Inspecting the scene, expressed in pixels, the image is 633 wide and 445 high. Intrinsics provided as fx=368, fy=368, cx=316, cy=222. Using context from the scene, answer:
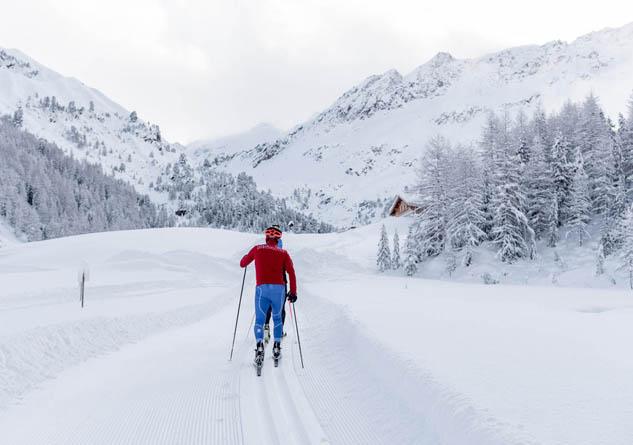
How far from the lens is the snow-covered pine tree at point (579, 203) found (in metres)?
31.5

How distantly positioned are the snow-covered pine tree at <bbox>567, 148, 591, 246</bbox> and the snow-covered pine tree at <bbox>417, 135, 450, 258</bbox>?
10629mm

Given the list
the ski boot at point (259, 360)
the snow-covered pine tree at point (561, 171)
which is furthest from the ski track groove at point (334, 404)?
the snow-covered pine tree at point (561, 171)

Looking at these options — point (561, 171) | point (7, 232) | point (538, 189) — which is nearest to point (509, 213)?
point (538, 189)

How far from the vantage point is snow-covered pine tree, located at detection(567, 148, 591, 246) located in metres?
31.5

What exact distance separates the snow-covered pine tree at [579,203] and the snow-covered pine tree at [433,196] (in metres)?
10.6

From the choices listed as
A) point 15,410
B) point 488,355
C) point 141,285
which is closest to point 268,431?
point 488,355

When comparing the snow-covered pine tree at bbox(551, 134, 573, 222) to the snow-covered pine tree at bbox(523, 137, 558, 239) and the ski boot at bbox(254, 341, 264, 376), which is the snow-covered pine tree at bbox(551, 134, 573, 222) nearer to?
the snow-covered pine tree at bbox(523, 137, 558, 239)

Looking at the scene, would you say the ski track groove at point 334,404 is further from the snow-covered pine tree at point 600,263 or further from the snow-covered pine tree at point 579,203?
the snow-covered pine tree at point 579,203

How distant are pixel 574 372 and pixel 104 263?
99.0 ft

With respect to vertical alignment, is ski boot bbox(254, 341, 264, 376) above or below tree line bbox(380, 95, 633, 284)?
below

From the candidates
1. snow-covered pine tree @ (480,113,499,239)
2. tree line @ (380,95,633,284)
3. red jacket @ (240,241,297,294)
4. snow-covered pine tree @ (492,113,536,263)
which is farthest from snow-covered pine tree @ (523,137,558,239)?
red jacket @ (240,241,297,294)

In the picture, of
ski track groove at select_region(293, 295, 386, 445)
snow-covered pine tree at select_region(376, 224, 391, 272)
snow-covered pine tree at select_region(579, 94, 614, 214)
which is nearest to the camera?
ski track groove at select_region(293, 295, 386, 445)

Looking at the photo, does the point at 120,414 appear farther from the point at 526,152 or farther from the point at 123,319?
the point at 526,152

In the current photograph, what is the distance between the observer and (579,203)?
104 ft
